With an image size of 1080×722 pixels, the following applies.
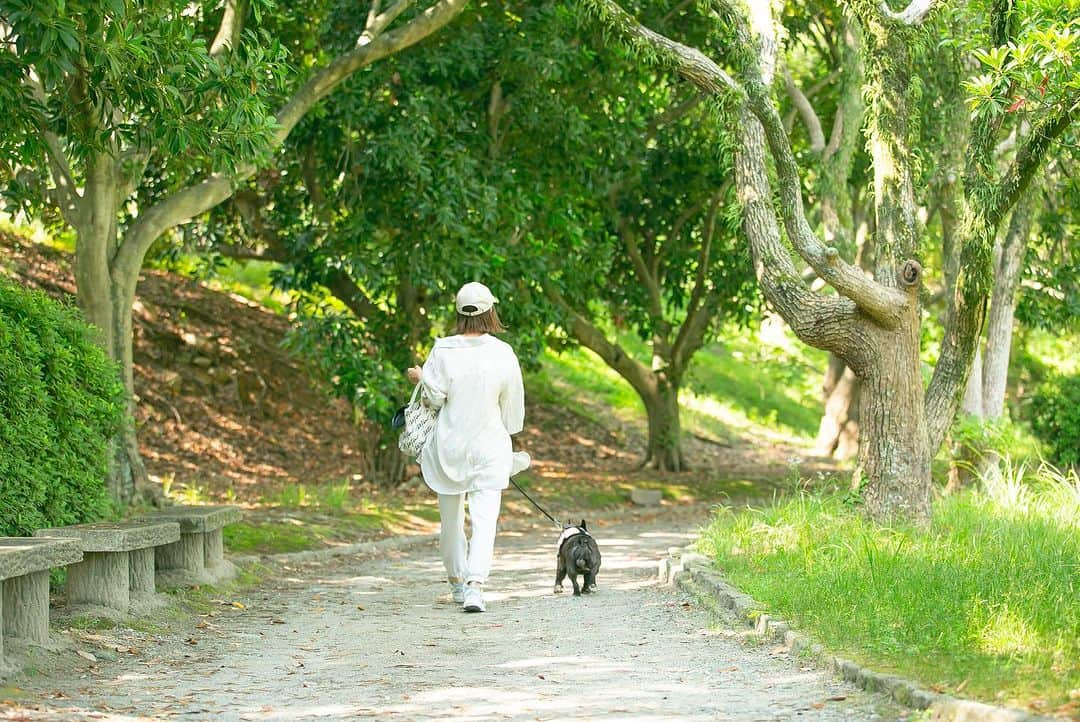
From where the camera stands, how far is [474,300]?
977 cm

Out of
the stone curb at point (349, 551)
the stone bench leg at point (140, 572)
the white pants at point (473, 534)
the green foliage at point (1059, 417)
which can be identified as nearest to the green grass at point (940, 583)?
the white pants at point (473, 534)

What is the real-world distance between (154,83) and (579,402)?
60.3ft

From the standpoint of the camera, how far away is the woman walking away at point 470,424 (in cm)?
962

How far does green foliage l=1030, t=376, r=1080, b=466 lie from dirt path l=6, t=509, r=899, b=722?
39.2 ft

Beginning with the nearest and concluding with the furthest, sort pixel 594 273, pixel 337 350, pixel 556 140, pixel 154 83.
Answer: pixel 154 83
pixel 337 350
pixel 556 140
pixel 594 273

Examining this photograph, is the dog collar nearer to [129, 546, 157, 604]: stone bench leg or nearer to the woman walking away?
the woman walking away

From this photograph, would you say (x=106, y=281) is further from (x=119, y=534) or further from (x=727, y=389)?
(x=727, y=389)

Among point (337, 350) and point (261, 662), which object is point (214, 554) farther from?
point (337, 350)

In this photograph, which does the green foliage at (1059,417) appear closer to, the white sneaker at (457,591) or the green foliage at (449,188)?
the green foliage at (449,188)

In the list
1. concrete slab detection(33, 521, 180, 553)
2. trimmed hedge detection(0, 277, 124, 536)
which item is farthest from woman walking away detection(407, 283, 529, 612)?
trimmed hedge detection(0, 277, 124, 536)

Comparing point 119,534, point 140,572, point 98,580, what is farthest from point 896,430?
point 98,580

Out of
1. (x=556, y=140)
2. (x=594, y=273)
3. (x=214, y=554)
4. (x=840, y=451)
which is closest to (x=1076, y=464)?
(x=840, y=451)

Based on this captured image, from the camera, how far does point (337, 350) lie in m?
15.4

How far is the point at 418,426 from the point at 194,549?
2038 millimetres
